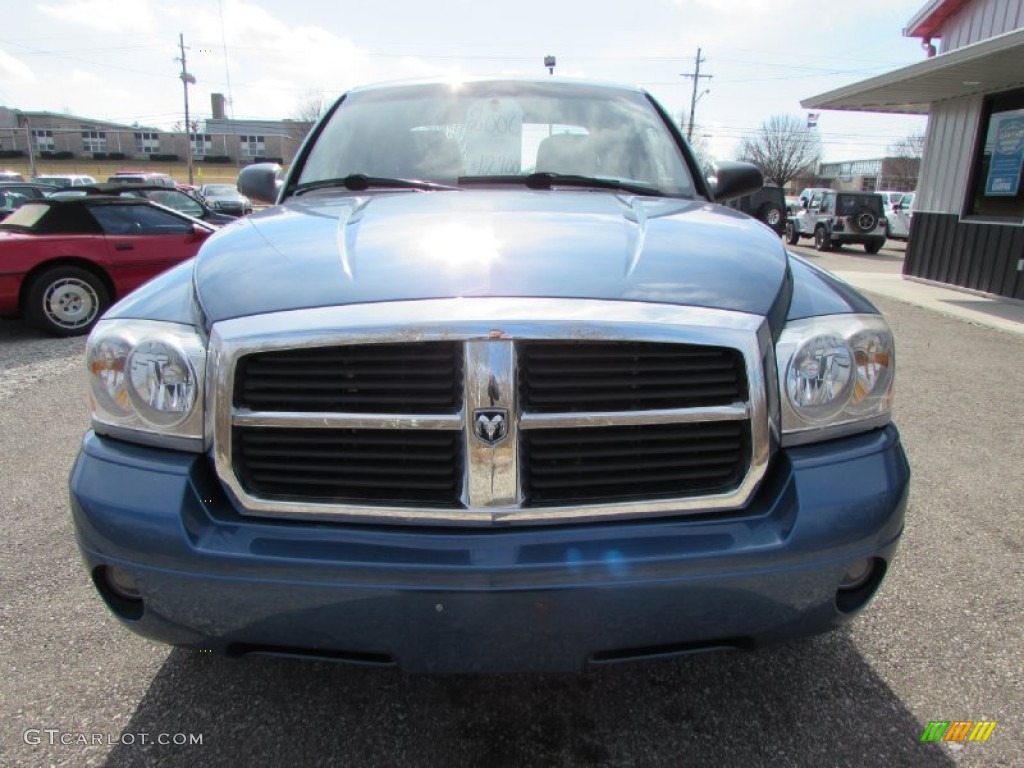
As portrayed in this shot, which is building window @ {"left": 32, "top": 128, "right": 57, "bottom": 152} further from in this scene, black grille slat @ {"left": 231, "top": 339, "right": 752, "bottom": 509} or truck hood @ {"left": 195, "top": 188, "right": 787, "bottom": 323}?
black grille slat @ {"left": 231, "top": 339, "right": 752, "bottom": 509}

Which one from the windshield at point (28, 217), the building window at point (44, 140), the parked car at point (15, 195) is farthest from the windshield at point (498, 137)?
the building window at point (44, 140)

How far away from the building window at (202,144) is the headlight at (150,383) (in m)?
92.1

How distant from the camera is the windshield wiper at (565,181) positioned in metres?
2.52

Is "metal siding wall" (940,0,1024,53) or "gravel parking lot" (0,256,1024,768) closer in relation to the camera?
"gravel parking lot" (0,256,1024,768)

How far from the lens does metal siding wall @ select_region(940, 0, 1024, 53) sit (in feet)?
35.3

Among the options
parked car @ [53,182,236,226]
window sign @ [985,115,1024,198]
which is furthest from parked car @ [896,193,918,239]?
parked car @ [53,182,236,226]

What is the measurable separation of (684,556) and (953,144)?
13.4 m

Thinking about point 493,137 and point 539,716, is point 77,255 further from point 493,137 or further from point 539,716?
point 539,716

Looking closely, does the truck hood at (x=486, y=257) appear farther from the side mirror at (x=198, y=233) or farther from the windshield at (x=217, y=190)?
the windshield at (x=217, y=190)

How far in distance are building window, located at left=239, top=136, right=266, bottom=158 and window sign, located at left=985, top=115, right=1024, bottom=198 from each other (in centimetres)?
8231

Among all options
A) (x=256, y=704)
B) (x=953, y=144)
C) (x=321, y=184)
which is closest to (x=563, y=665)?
(x=256, y=704)

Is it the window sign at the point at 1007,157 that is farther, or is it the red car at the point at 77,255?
the window sign at the point at 1007,157

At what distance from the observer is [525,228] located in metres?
1.83

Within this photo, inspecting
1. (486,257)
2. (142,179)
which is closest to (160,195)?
(486,257)
